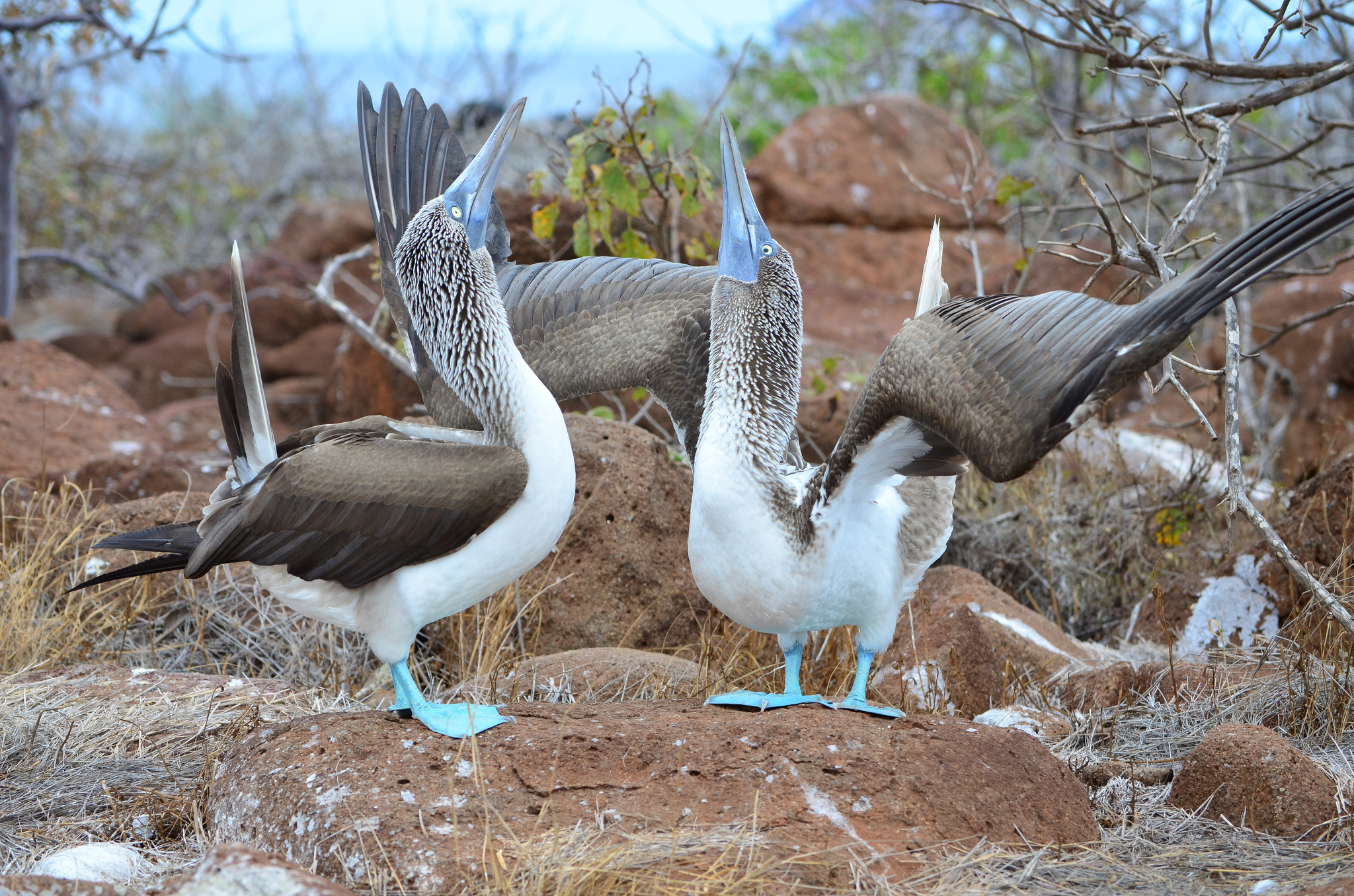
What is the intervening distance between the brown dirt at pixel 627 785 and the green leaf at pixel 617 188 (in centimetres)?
314

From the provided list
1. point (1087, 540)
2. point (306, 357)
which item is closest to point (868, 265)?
point (1087, 540)

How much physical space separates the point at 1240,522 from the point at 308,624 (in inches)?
182

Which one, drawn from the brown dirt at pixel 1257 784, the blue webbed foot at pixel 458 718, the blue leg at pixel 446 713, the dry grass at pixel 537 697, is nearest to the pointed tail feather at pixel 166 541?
the dry grass at pixel 537 697

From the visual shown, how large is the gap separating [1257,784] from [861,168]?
8.35 metres

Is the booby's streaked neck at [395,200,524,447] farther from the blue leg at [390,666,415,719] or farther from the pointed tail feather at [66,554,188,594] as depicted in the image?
the pointed tail feather at [66,554,188,594]

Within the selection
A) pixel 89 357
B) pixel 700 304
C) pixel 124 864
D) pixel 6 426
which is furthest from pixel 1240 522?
pixel 89 357

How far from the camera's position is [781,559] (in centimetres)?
345

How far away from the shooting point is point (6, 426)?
7.11 metres

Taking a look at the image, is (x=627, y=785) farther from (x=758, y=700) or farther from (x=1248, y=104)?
(x=1248, y=104)

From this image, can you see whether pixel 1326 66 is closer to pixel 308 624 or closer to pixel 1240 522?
pixel 1240 522

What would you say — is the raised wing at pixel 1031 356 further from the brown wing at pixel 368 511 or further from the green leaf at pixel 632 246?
the green leaf at pixel 632 246

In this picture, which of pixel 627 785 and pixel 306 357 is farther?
pixel 306 357

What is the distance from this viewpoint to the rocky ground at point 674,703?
Result: 3031 millimetres

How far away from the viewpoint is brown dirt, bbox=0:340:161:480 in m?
7.02
